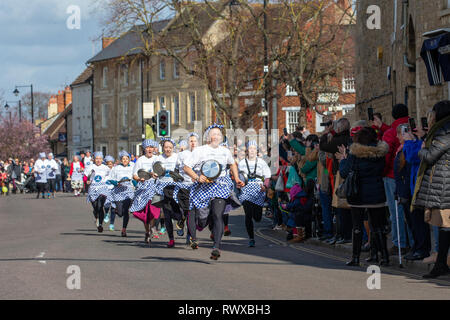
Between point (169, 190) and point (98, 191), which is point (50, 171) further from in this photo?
point (169, 190)

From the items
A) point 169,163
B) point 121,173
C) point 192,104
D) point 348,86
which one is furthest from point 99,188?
point 192,104

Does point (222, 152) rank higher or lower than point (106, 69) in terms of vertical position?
lower

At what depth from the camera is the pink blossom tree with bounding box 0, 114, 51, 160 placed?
9544 centimetres

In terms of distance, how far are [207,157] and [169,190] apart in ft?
7.80

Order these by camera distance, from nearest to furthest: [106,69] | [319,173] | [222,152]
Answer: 1. [222,152]
2. [319,173]
3. [106,69]

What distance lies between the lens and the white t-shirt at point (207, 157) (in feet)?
43.8

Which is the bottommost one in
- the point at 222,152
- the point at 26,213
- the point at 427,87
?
the point at 26,213

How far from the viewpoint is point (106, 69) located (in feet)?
276

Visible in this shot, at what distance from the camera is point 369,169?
39.4ft

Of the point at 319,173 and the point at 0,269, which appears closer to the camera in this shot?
the point at 0,269

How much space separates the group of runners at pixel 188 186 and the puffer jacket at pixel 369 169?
2.13 m
